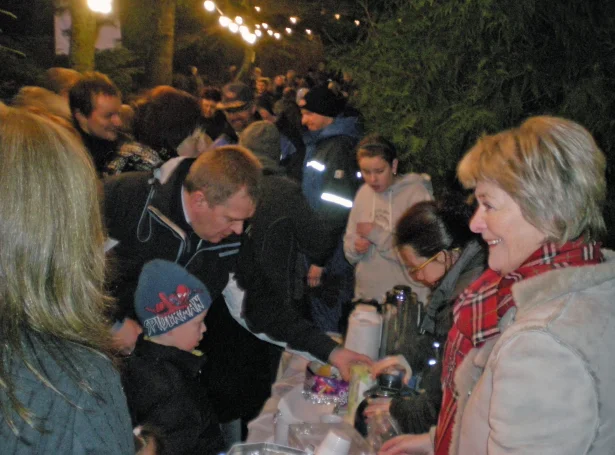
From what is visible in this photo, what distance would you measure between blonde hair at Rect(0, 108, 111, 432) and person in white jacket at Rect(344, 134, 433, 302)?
3.17m

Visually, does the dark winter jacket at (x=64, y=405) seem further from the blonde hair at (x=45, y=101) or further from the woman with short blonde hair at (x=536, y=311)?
the blonde hair at (x=45, y=101)

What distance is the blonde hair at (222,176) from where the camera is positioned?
2.63m

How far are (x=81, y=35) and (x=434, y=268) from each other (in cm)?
677

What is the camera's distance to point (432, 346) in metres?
2.60

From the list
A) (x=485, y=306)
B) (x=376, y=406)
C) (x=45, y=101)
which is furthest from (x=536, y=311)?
(x=45, y=101)

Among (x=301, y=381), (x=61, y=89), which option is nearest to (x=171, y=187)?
(x=301, y=381)

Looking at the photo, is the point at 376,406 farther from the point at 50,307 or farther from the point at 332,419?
Answer: the point at 50,307

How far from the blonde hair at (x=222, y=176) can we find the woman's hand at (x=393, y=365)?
2.78 feet

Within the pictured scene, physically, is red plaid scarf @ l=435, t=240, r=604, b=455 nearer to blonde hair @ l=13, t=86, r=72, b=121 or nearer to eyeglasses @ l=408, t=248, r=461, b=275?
eyeglasses @ l=408, t=248, r=461, b=275

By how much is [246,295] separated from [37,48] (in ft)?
25.1

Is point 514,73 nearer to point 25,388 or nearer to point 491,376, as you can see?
point 491,376

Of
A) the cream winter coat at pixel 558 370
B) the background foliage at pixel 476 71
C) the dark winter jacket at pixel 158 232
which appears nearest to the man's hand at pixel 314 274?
the background foliage at pixel 476 71

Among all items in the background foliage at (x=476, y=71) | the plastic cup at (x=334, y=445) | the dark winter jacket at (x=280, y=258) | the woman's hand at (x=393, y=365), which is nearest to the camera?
the plastic cup at (x=334, y=445)

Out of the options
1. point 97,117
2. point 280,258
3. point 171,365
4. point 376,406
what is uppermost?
point 97,117
